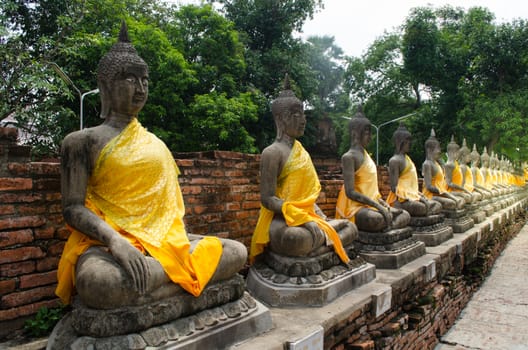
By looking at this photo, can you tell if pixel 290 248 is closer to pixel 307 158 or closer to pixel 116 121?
pixel 307 158

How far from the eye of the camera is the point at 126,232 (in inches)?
105

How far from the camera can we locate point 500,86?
60.2ft

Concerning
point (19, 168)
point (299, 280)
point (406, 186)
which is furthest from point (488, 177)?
point (19, 168)

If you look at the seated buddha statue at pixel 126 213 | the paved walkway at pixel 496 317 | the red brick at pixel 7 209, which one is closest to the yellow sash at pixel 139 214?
the seated buddha statue at pixel 126 213

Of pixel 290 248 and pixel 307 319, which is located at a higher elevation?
pixel 290 248

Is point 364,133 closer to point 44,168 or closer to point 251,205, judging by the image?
→ point 251,205

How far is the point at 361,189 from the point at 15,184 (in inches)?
149

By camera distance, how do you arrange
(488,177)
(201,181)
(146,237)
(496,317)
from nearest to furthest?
(146,237) < (201,181) < (496,317) < (488,177)

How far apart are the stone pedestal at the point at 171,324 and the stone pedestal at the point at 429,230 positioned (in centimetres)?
468

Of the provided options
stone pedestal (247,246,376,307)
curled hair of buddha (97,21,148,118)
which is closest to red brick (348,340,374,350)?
stone pedestal (247,246,376,307)

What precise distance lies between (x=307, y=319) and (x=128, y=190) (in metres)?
1.70

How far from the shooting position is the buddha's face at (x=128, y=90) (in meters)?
2.79

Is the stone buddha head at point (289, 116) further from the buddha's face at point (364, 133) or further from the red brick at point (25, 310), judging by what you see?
the red brick at point (25, 310)

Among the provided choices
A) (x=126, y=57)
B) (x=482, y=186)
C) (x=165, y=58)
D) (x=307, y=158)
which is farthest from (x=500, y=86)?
(x=126, y=57)
